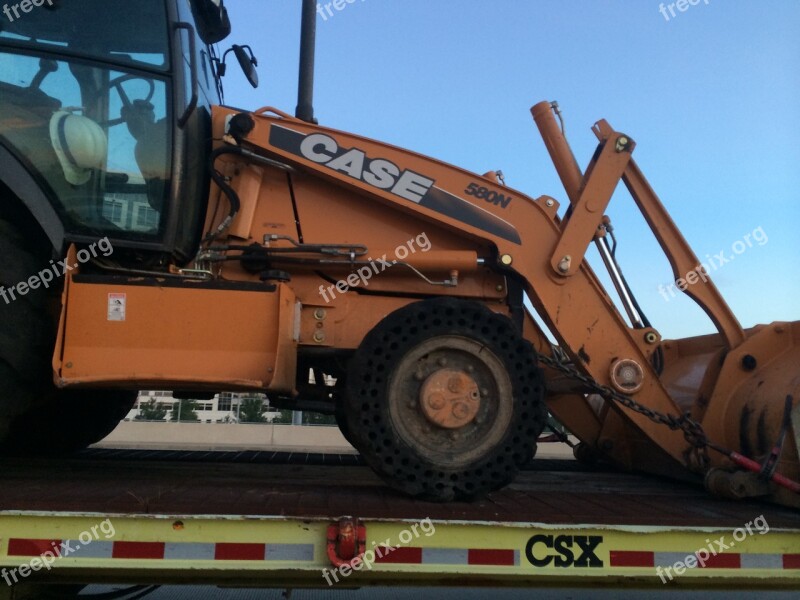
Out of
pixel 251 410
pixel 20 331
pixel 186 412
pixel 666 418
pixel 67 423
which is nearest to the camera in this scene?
pixel 20 331

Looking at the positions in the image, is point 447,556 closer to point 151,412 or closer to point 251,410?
point 251,410

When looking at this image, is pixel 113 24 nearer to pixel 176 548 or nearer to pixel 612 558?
pixel 176 548

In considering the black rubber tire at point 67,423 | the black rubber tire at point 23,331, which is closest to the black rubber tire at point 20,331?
the black rubber tire at point 23,331

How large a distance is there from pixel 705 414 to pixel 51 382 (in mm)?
3650

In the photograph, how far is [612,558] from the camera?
2.85 m

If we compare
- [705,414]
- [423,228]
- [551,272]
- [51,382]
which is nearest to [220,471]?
[51,382]

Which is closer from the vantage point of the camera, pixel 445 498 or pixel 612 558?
pixel 612 558

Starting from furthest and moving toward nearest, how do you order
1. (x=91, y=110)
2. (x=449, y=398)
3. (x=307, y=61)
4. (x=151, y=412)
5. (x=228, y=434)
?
(x=151, y=412) → (x=228, y=434) → (x=307, y=61) → (x=91, y=110) → (x=449, y=398)

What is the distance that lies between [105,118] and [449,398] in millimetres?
2310

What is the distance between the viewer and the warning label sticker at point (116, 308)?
339 centimetres

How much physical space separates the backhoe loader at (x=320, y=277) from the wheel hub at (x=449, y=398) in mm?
10

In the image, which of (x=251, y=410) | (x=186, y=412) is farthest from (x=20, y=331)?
(x=186, y=412)

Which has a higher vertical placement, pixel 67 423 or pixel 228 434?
pixel 228 434

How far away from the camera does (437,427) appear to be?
11.6 ft
